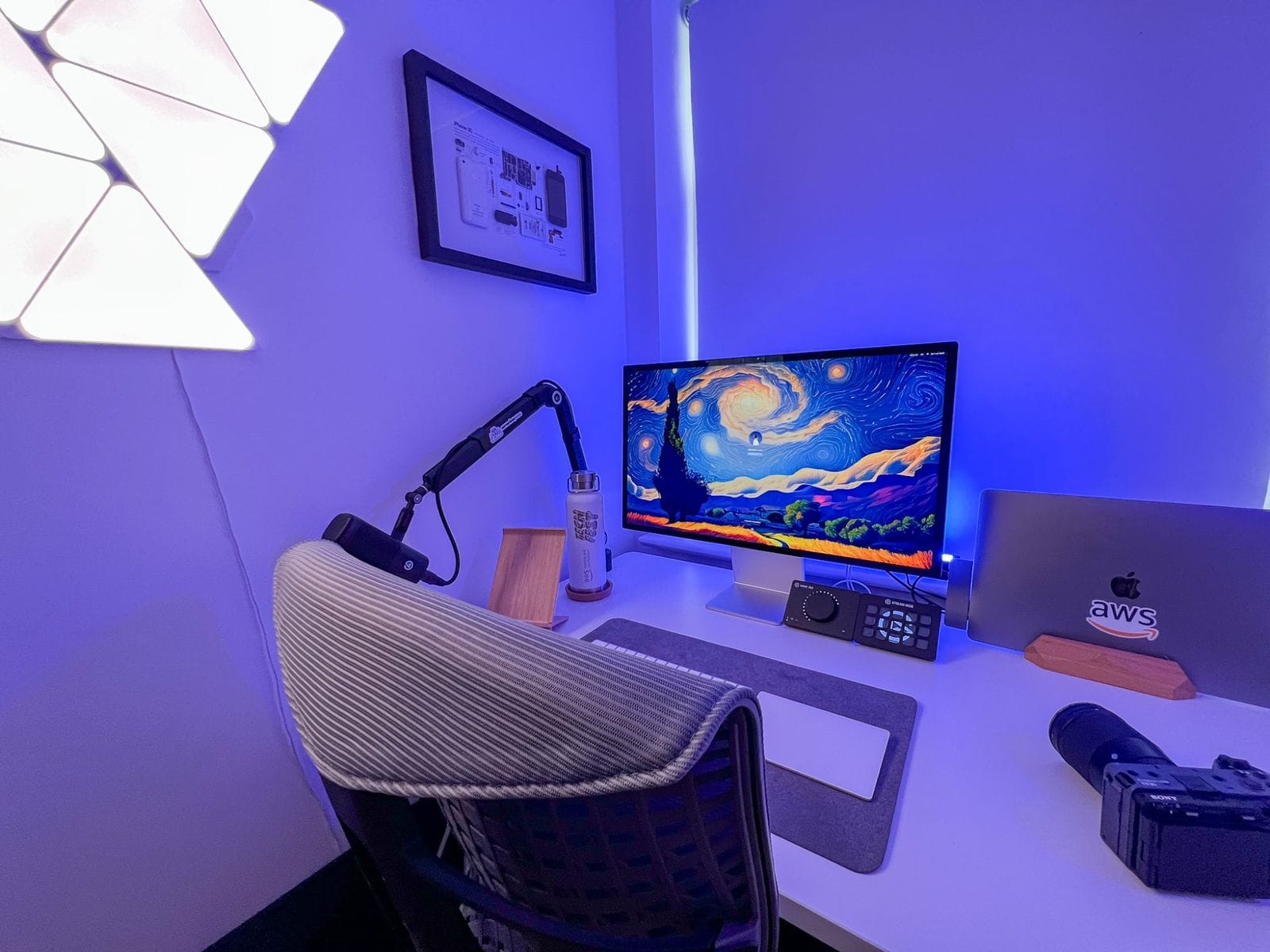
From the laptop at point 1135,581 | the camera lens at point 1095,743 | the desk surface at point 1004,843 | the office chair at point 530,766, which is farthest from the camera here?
the laptop at point 1135,581

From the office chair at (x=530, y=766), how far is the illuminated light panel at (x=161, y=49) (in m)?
0.67

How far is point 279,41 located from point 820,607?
120cm

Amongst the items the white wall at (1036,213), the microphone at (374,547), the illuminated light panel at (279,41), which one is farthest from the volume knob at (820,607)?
the illuminated light panel at (279,41)

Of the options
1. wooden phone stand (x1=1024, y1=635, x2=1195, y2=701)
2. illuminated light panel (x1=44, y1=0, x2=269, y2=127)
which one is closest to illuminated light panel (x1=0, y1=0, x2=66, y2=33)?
illuminated light panel (x1=44, y1=0, x2=269, y2=127)

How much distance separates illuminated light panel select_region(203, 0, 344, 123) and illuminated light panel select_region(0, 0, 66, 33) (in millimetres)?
158

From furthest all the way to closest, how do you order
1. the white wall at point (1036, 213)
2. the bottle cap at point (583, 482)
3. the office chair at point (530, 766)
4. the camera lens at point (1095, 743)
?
the bottle cap at point (583, 482)
the white wall at point (1036, 213)
the camera lens at point (1095, 743)
the office chair at point (530, 766)

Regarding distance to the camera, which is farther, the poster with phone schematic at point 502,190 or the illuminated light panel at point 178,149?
the poster with phone schematic at point 502,190

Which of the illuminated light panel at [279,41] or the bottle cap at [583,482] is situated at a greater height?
the illuminated light panel at [279,41]

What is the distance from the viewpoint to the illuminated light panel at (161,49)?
0.52 meters

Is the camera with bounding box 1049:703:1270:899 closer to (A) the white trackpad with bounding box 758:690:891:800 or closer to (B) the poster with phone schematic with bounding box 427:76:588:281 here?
(A) the white trackpad with bounding box 758:690:891:800

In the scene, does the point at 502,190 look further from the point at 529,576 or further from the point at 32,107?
the point at 529,576

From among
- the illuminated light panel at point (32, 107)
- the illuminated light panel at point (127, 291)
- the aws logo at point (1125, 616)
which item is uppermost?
the illuminated light panel at point (32, 107)

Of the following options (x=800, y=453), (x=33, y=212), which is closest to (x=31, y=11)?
(x=33, y=212)

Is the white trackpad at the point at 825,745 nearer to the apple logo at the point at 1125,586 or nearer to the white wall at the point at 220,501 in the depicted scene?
the apple logo at the point at 1125,586
